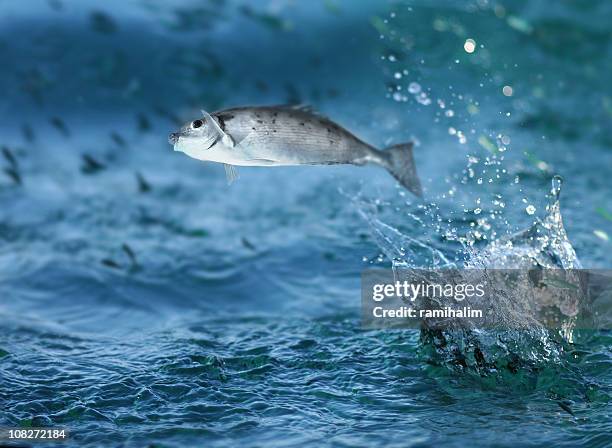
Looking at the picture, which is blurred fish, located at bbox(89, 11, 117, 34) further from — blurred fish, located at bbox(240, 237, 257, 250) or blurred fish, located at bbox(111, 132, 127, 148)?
blurred fish, located at bbox(240, 237, 257, 250)

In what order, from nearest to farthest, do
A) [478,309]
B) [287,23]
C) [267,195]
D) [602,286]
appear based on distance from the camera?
[478,309], [602,286], [267,195], [287,23]

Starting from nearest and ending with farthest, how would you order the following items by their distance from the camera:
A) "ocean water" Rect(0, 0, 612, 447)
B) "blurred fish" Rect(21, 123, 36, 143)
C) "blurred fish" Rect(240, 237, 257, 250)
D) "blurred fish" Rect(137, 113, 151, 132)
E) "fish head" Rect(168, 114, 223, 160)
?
"fish head" Rect(168, 114, 223, 160), "ocean water" Rect(0, 0, 612, 447), "blurred fish" Rect(240, 237, 257, 250), "blurred fish" Rect(21, 123, 36, 143), "blurred fish" Rect(137, 113, 151, 132)

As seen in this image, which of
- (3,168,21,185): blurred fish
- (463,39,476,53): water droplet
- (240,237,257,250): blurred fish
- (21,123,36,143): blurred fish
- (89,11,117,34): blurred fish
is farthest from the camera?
(89,11,117,34): blurred fish

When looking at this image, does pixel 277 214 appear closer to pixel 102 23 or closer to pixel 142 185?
pixel 142 185

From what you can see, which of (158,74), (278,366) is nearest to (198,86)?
(158,74)

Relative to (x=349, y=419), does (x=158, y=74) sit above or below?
above

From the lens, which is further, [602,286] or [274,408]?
[602,286]

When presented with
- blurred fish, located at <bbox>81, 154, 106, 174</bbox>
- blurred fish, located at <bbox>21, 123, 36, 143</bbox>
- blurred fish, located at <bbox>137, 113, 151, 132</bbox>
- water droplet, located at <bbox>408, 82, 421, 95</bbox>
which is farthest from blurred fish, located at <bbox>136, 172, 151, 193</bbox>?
water droplet, located at <bbox>408, 82, 421, 95</bbox>

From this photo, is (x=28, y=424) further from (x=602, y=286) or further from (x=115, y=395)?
(x=602, y=286)
